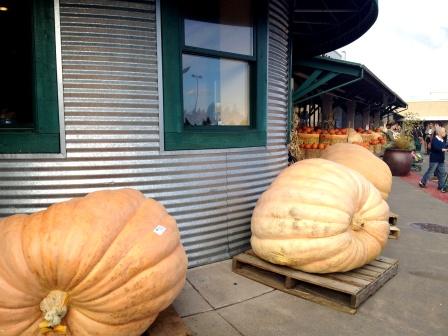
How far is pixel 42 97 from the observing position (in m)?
3.51

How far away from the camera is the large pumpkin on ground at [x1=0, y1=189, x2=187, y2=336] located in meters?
2.22

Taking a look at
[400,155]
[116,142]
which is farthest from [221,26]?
[400,155]

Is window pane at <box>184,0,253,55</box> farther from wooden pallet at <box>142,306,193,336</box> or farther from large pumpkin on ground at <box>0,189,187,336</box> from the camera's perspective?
wooden pallet at <box>142,306,193,336</box>

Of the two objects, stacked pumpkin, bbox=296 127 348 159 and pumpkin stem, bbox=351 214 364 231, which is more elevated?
stacked pumpkin, bbox=296 127 348 159

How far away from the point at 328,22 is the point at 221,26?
3472 millimetres

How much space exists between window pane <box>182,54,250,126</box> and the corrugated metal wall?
0.47 metres

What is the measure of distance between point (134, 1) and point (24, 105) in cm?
154

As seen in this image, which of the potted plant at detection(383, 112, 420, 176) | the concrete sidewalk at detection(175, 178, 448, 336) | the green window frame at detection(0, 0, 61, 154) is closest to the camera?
the concrete sidewalk at detection(175, 178, 448, 336)

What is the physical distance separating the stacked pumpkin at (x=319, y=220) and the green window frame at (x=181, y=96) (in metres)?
0.86

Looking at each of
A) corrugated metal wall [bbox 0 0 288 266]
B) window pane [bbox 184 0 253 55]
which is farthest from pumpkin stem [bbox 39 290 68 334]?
window pane [bbox 184 0 253 55]

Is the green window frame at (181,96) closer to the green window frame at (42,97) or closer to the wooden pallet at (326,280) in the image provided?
the green window frame at (42,97)

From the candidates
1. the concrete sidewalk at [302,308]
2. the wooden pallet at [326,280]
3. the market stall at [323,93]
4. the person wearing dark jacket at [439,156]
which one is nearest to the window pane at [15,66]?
the concrete sidewalk at [302,308]

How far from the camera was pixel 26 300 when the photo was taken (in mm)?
2229

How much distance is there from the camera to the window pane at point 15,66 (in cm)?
359
